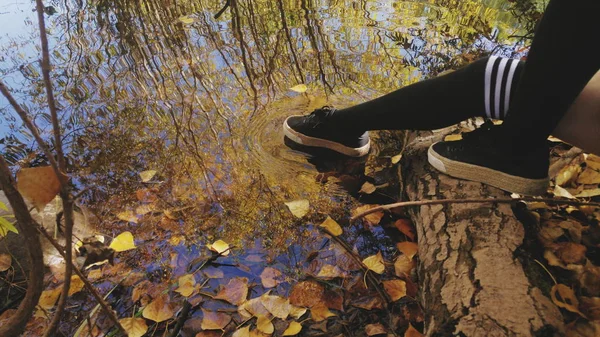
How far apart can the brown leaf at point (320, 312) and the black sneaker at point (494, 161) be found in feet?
2.10

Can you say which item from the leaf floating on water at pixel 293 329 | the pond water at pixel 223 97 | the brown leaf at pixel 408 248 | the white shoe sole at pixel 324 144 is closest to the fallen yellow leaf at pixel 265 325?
the leaf floating on water at pixel 293 329

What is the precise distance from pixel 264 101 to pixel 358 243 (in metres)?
1.19

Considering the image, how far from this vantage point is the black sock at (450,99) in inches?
46.0

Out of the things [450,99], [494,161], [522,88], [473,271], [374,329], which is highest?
[522,88]

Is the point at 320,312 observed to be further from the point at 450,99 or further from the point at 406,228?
the point at 450,99

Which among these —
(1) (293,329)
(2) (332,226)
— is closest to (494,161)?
(2) (332,226)

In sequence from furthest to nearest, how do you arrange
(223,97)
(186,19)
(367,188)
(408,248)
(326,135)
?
(186,19) < (223,97) < (326,135) < (367,188) < (408,248)

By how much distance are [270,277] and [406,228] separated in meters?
0.54

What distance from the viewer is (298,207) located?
59.5 inches

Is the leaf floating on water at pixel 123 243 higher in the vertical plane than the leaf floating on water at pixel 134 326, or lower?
higher

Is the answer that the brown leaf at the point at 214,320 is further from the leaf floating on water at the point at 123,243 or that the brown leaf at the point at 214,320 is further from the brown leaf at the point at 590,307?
the brown leaf at the point at 590,307

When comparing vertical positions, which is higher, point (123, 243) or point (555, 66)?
point (555, 66)

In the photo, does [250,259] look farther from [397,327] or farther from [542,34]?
[542,34]

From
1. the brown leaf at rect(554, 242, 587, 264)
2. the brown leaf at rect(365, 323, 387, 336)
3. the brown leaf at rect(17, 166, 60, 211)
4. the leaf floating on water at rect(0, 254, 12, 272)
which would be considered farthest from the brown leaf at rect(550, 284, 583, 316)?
the leaf floating on water at rect(0, 254, 12, 272)
